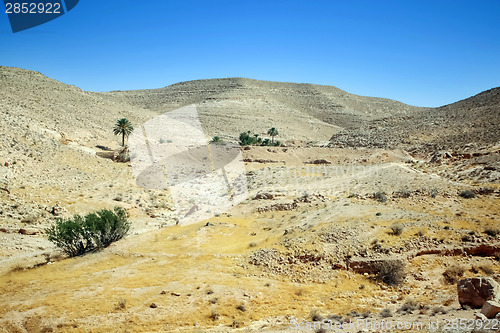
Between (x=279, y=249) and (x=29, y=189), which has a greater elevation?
(x=29, y=189)

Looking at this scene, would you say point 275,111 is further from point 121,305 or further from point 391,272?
point 121,305

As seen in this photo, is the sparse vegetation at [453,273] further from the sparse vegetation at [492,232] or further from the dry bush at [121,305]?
the dry bush at [121,305]

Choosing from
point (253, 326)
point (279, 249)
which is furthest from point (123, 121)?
point (253, 326)

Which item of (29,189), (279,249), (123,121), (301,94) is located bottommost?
(279,249)

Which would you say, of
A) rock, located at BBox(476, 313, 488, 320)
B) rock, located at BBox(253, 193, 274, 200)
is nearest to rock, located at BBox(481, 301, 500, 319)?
rock, located at BBox(476, 313, 488, 320)

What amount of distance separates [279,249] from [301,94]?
302ft

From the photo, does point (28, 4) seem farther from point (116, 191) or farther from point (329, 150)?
point (329, 150)

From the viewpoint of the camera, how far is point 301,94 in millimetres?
100562

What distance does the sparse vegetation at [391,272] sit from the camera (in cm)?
1055

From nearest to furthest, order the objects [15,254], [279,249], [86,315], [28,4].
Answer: [86,315]
[279,249]
[28,4]
[15,254]

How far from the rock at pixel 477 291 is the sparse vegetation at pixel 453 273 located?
250 cm

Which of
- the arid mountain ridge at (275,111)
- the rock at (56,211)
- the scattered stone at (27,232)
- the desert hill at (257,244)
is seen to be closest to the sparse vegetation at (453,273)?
the desert hill at (257,244)

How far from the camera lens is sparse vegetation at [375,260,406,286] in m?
10.5

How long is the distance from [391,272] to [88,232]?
12.0 meters
